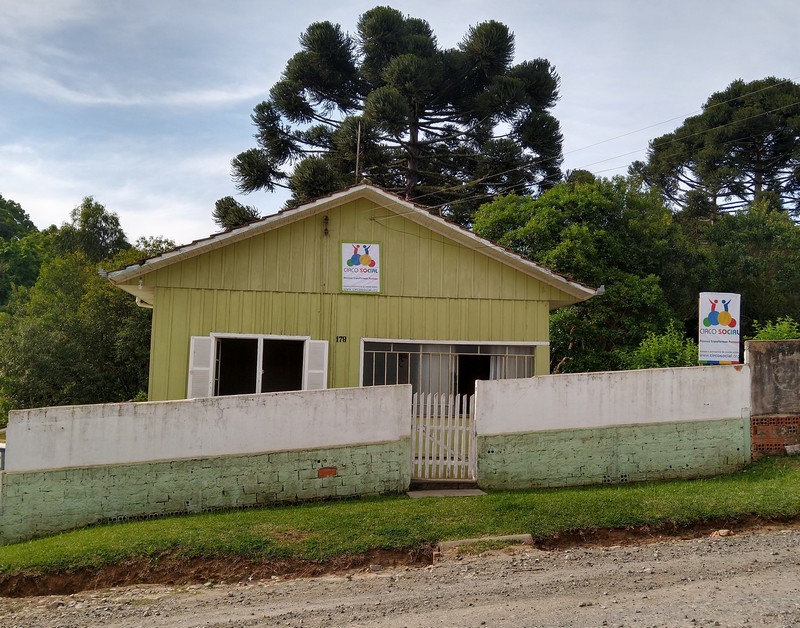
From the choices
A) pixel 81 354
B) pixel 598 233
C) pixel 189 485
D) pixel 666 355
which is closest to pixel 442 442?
pixel 189 485

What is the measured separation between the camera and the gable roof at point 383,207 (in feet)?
36.4

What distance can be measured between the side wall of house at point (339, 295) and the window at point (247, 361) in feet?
0.51

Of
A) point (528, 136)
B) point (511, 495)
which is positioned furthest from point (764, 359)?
point (528, 136)

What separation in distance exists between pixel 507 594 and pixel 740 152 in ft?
107

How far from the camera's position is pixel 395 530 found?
7.66m

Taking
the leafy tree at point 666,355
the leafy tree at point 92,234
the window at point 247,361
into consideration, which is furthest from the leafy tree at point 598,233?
the leafy tree at point 92,234

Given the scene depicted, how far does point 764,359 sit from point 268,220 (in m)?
7.90

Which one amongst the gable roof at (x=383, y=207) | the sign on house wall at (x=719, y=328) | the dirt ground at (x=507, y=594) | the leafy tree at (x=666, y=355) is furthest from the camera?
the leafy tree at (x=666, y=355)

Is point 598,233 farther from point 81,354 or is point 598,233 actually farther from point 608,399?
point 81,354

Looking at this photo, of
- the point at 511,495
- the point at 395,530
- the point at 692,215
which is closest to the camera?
the point at 395,530

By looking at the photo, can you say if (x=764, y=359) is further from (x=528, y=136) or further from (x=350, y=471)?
(x=528, y=136)

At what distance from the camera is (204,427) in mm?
9023

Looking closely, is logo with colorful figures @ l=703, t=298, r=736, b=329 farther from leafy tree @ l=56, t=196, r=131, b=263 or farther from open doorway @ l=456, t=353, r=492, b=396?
leafy tree @ l=56, t=196, r=131, b=263

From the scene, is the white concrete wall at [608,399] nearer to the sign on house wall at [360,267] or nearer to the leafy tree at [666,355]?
the sign on house wall at [360,267]
